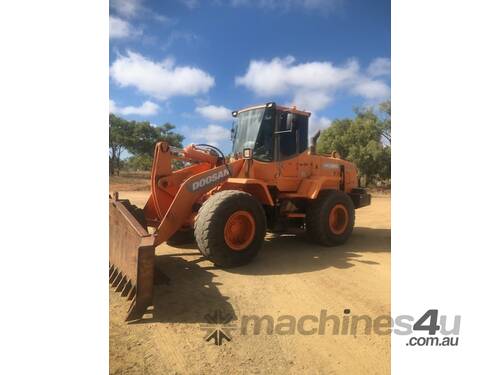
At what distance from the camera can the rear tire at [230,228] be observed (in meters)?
4.24

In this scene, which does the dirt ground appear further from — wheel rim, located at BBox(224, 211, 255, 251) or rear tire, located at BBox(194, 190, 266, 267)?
wheel rim, located at BBox(224, 211, 255, 251)

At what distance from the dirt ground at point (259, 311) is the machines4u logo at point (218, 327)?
0.04m

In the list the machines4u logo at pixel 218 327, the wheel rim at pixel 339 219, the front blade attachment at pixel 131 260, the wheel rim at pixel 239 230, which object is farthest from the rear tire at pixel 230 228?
the wheel rim at pixel 339 219

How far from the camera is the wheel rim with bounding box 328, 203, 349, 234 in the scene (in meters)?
6.22

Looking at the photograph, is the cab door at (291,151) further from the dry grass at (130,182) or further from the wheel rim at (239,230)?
the dry grass at (130,182)

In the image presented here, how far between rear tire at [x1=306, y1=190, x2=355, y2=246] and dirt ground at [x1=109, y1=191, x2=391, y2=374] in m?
0.55

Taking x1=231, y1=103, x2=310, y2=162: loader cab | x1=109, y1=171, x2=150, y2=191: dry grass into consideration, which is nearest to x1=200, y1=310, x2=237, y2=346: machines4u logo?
x1=231, y1=103, x2=310, y2=162: loader cab

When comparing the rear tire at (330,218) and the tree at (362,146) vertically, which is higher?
the tree at (362,146)

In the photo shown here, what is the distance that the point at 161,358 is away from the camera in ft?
8.23

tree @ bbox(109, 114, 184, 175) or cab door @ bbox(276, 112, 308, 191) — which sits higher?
tree @ bbox(109, 114, 184, 175)

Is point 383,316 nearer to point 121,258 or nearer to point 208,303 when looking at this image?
point 208,303

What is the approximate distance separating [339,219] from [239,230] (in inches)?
99.3

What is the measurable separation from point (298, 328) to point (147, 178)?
2531 cm
